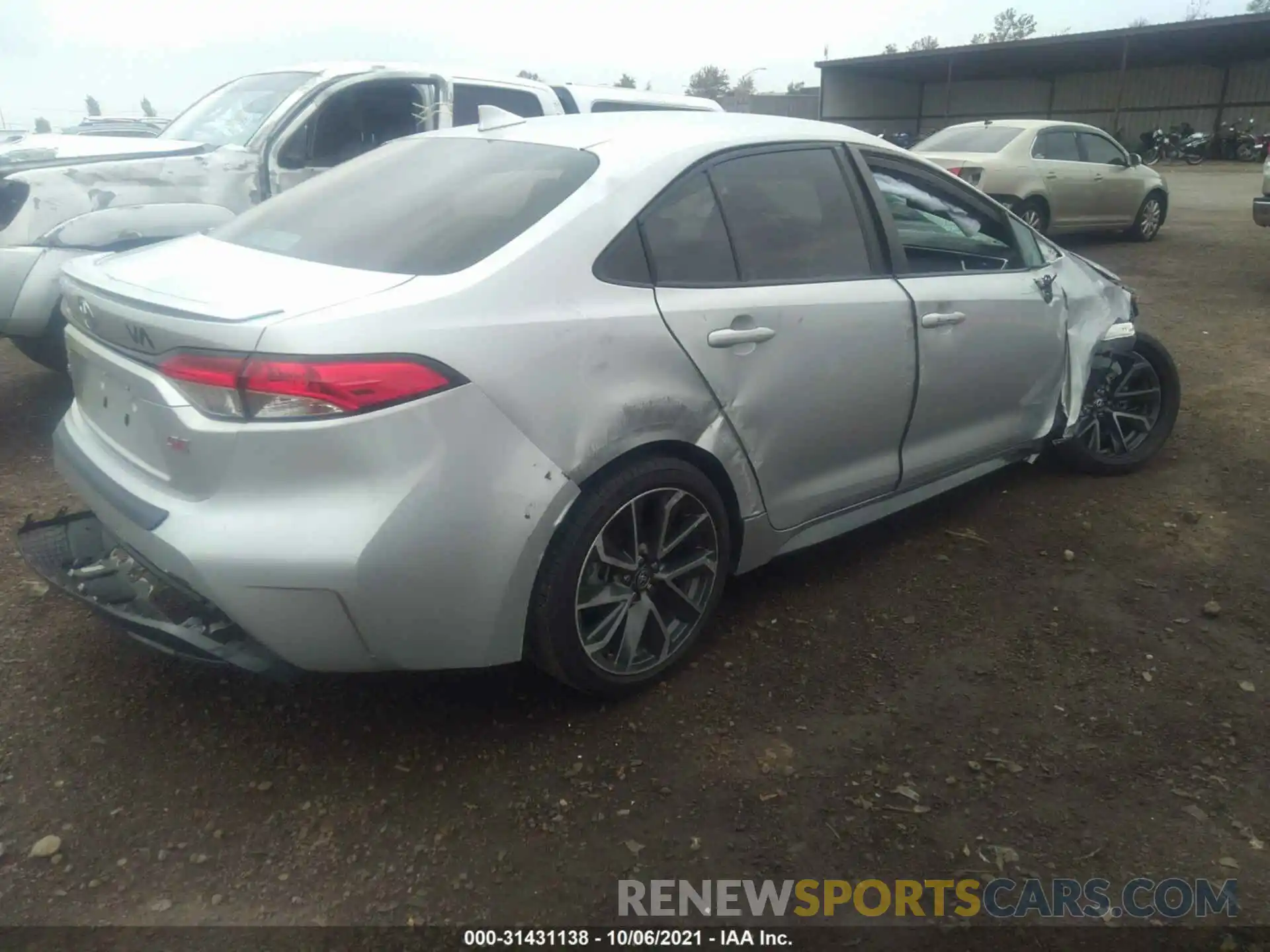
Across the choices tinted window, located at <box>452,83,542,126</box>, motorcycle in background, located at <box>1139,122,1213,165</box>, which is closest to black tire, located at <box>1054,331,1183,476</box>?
tinted window, located at <box>452,83,542,126</box>

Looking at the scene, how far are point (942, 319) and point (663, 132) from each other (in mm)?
1179

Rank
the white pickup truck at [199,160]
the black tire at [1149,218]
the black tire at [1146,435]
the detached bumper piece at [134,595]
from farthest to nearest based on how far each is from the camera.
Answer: the black tire at [1149,218] → the white pickup truck at [199,160] → the black tire at [1146,435] → the detached bumper piece at [134,595]

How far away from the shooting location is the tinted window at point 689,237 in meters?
2.70

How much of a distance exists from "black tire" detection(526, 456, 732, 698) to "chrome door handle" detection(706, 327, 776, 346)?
356 mm

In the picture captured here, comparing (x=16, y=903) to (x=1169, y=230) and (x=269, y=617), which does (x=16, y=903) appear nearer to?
(x=269, y=617)

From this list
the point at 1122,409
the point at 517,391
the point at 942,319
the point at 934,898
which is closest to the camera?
the point at 934,898

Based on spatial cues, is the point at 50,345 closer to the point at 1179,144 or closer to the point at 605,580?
the point at 605,580

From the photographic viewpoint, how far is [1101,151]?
11.5m

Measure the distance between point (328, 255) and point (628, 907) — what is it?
1789 mm

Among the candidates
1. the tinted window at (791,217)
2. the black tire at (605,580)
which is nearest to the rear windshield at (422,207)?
the tinted window at (791,217)

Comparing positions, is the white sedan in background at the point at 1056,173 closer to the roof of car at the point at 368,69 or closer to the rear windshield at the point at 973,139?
the rear windshield at the point at 973,139

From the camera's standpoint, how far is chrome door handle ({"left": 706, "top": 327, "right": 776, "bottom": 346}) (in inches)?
108

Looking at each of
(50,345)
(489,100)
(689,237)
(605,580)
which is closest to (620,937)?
(605,580)

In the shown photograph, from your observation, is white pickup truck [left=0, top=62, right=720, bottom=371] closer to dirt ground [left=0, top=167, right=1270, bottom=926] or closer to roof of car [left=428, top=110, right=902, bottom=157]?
dirt ground [left=0, top=167, right=1270, bottom=926]
